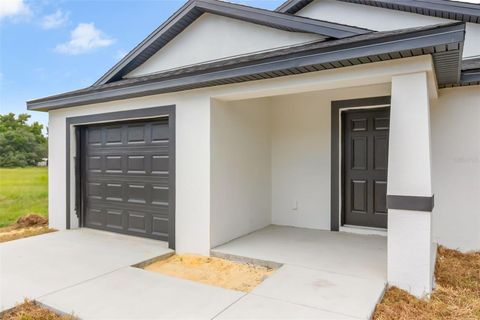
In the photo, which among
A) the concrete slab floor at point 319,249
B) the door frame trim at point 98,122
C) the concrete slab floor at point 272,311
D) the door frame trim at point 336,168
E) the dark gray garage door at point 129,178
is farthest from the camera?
the door frame trim at point 336,168

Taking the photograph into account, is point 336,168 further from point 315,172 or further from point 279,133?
point 279,133

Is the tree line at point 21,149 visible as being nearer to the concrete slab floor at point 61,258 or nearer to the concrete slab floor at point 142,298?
the concrete slab floor at point 61,258

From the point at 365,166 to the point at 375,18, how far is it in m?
3.13

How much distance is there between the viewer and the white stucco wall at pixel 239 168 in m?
4.73

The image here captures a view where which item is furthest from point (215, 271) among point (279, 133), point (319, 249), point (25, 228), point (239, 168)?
point (25, 228)

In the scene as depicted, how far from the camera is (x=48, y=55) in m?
13.8

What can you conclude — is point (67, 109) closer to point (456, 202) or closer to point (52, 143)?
point (52, 143)

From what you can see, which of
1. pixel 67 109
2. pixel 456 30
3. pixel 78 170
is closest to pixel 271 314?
pixel 456 30

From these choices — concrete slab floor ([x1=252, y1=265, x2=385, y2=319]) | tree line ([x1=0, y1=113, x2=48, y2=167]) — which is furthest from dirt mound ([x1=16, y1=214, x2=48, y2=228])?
tree line ([x1=0, y1=113, x2=48, y2=167])

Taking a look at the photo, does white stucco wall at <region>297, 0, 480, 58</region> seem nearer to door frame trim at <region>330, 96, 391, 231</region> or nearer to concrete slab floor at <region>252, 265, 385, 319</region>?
door frame trim at <region>330, 96, 391, 231</region>

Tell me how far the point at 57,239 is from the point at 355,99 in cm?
571

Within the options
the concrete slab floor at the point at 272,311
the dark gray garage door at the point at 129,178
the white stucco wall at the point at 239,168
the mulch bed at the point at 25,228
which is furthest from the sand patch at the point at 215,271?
the mulch bed at the point at 25,228

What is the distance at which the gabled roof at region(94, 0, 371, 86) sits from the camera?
14.7 feet

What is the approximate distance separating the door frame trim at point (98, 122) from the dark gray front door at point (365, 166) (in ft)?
10.0
